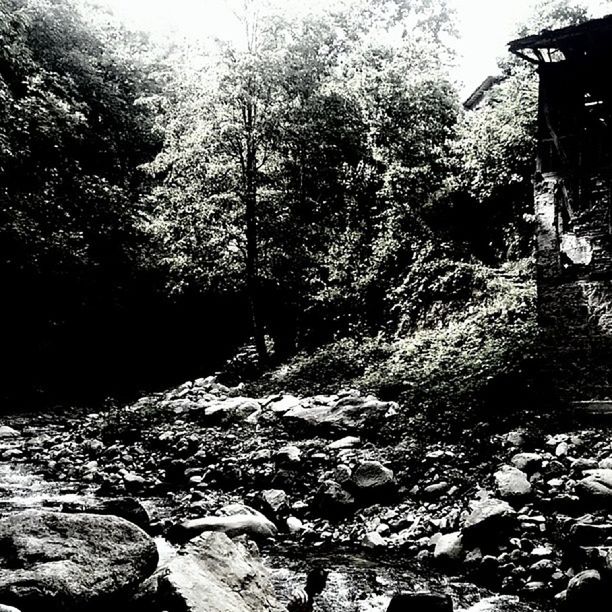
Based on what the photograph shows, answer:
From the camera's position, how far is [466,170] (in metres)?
16.1

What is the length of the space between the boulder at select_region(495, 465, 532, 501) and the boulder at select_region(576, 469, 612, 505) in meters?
0.48

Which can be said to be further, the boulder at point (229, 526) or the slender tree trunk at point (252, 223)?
the slender tree trunk at point (252, 223)

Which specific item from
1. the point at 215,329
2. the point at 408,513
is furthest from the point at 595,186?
the point at 215,329

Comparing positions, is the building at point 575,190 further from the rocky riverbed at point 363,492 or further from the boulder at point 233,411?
the boulder at point 233,411

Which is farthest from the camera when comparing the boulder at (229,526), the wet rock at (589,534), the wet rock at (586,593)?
the boulder at (229,526)

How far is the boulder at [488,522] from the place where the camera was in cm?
542

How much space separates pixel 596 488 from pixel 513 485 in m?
0.75

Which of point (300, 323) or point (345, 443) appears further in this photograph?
point (300, 323)

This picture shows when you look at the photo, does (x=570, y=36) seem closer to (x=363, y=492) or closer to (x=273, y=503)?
(x=363, y=492)

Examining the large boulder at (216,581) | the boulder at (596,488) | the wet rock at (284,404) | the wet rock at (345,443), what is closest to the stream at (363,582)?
the large boulder at (216,581)

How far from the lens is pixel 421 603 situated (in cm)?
421

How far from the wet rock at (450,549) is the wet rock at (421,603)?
1.16 m

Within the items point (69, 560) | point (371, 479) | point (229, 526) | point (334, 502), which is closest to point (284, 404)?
point (371, 479)

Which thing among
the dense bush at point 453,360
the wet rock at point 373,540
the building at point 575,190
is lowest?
the wet rock at point 373,540
